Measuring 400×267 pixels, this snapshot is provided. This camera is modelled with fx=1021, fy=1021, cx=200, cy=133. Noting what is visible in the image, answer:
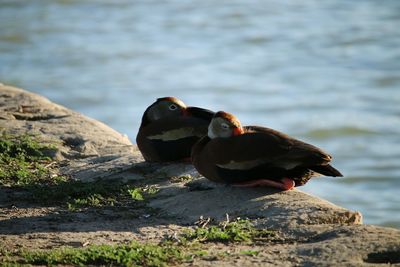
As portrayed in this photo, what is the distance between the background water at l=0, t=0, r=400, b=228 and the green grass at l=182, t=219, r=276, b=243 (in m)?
6.82

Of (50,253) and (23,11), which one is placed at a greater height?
(23,11)

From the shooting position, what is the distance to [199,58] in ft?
68.3

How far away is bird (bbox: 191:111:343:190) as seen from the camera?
687cm

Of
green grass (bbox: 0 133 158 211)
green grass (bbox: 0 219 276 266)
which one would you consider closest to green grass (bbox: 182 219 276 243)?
green grass (bbox: 0 219 276 266)

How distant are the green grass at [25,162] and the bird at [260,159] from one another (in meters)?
1.30

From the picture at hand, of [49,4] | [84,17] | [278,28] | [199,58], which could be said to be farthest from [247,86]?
[49,4]

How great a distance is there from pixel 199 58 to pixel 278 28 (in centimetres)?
301

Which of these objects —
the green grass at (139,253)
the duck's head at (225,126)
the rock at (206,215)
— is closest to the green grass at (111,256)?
the green grass at (139,253)

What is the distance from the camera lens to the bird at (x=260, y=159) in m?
6.87

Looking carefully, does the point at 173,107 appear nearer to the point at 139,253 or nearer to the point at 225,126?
the point at 225,126

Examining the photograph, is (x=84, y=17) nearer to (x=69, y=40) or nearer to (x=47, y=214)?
(x=69, y=40)

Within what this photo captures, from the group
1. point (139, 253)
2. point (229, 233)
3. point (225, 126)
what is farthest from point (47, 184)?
point (139, 253)

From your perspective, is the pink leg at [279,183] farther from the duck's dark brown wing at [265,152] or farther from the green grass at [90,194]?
the green grass at [90,194]

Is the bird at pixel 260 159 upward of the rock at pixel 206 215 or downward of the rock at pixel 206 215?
upward
